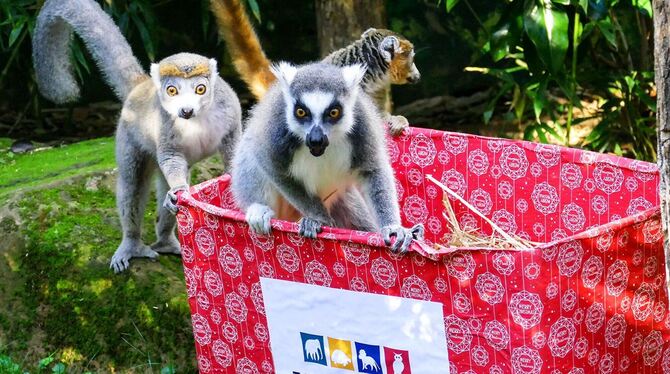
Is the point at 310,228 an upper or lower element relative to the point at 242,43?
lower

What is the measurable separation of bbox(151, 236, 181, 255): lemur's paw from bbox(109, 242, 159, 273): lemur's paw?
3.5 inches

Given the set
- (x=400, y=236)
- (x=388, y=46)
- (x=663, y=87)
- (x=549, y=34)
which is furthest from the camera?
(x=549, y=34)

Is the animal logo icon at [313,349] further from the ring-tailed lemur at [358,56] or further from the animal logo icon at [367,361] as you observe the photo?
the ring-tailed lemur at [358,56]

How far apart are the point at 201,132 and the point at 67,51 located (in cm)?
122

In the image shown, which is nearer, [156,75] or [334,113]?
[334,113]

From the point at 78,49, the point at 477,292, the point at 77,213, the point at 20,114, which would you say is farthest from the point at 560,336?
the point at 20,114

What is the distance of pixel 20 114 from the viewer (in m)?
7.98

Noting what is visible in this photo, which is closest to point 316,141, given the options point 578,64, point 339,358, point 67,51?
point 339,358

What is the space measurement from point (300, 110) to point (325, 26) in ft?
9.38

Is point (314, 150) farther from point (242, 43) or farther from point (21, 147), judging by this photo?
point (21, 147)

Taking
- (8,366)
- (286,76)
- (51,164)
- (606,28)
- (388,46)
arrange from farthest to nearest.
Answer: (51,164)
(606,28)
(388,46)
(8,366)
(286,76)

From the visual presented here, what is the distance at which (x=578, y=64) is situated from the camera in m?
6.64

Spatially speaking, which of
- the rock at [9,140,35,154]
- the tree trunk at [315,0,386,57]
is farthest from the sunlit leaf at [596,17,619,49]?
the rock at [9,140,35,154]

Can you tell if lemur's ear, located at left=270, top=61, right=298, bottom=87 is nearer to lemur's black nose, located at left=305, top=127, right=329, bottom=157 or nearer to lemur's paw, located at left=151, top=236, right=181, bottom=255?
lemur's black nose, located at left=305, top=127, right=329, bottom=157
